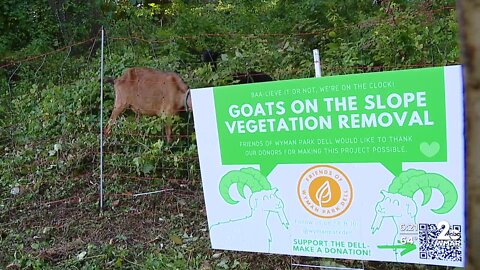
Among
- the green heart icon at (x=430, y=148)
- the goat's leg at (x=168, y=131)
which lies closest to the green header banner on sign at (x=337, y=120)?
the green heart icon at (x=430, y=148)

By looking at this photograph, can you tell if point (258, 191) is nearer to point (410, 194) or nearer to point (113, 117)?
point (410, 194)

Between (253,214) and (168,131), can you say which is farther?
(168,131)

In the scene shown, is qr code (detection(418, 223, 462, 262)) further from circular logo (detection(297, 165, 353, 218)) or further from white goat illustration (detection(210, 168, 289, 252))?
white goat illustration (detection(210, 168, 289, 252))

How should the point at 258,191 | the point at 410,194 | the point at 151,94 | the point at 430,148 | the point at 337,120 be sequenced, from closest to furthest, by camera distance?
the point at 430,148, the point at 410,194, the point at 337,120, the point at 258,191, the point at 151,94

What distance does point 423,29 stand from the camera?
652cm

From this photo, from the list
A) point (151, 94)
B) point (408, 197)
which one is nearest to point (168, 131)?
point (151, 94)

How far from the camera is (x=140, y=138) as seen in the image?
5988mm

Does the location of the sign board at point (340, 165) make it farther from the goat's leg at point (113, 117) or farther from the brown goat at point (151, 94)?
the goat's leg at point (113, 117)

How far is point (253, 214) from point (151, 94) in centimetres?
285

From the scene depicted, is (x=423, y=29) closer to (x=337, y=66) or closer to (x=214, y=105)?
(x=337, y=66)

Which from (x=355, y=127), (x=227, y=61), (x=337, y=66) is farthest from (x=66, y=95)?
(x=355, y=127)

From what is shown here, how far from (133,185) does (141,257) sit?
4.22 ft

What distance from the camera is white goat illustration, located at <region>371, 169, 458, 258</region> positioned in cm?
316

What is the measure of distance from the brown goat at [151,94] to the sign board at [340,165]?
211 centimetres
